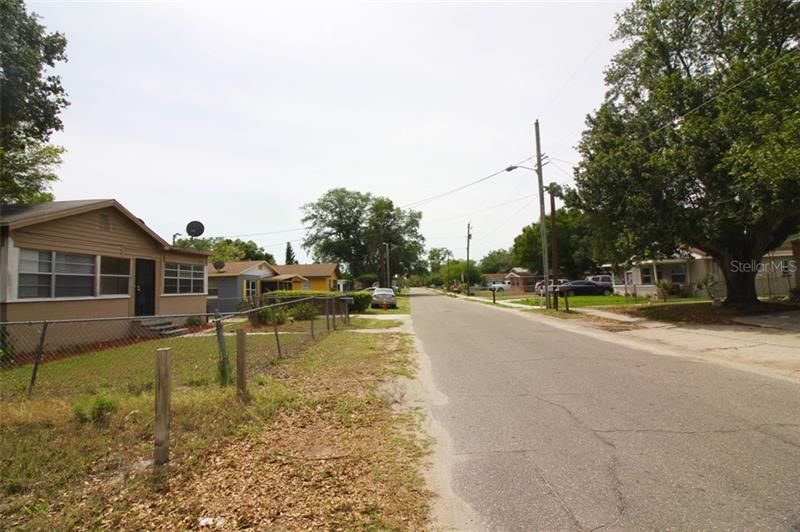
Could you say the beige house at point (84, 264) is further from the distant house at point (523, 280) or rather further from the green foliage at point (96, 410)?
the distant house at point (523, 280)

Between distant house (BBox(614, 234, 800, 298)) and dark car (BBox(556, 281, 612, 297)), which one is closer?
distant house (BBox(614, 234, 800, 298))

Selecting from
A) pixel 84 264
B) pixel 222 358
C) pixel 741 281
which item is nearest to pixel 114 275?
pixel 84 264

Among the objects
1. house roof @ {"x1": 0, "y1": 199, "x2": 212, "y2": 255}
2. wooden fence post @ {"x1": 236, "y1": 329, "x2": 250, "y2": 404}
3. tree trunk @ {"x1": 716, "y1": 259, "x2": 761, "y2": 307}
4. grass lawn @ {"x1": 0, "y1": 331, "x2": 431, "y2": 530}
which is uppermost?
house roof @ {"x1": 0, "y1": 199, "x2": 212, "y2": 255}

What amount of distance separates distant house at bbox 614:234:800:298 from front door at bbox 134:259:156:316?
2456 centimetres

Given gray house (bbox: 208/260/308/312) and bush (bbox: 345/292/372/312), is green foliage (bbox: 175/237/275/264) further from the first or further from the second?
bush (bbox: 345/292/372/312)

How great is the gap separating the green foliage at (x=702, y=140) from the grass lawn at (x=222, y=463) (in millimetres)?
14157

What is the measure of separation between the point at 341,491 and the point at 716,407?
497cm

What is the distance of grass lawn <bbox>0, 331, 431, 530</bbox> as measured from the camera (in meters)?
3.44

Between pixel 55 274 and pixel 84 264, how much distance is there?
124 centimetres

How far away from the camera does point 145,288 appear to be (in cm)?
1736

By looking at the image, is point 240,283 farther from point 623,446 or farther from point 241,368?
point 623,446

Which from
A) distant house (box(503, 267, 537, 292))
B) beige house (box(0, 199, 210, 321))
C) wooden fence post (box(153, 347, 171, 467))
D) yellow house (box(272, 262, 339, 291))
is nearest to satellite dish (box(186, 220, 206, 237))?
beige house (box(0, 199, 210, 321))

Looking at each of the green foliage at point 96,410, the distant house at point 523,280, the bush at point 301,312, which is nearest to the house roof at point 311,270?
the distant house at point 523,280

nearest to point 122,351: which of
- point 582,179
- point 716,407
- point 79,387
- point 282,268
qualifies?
point 79,387
